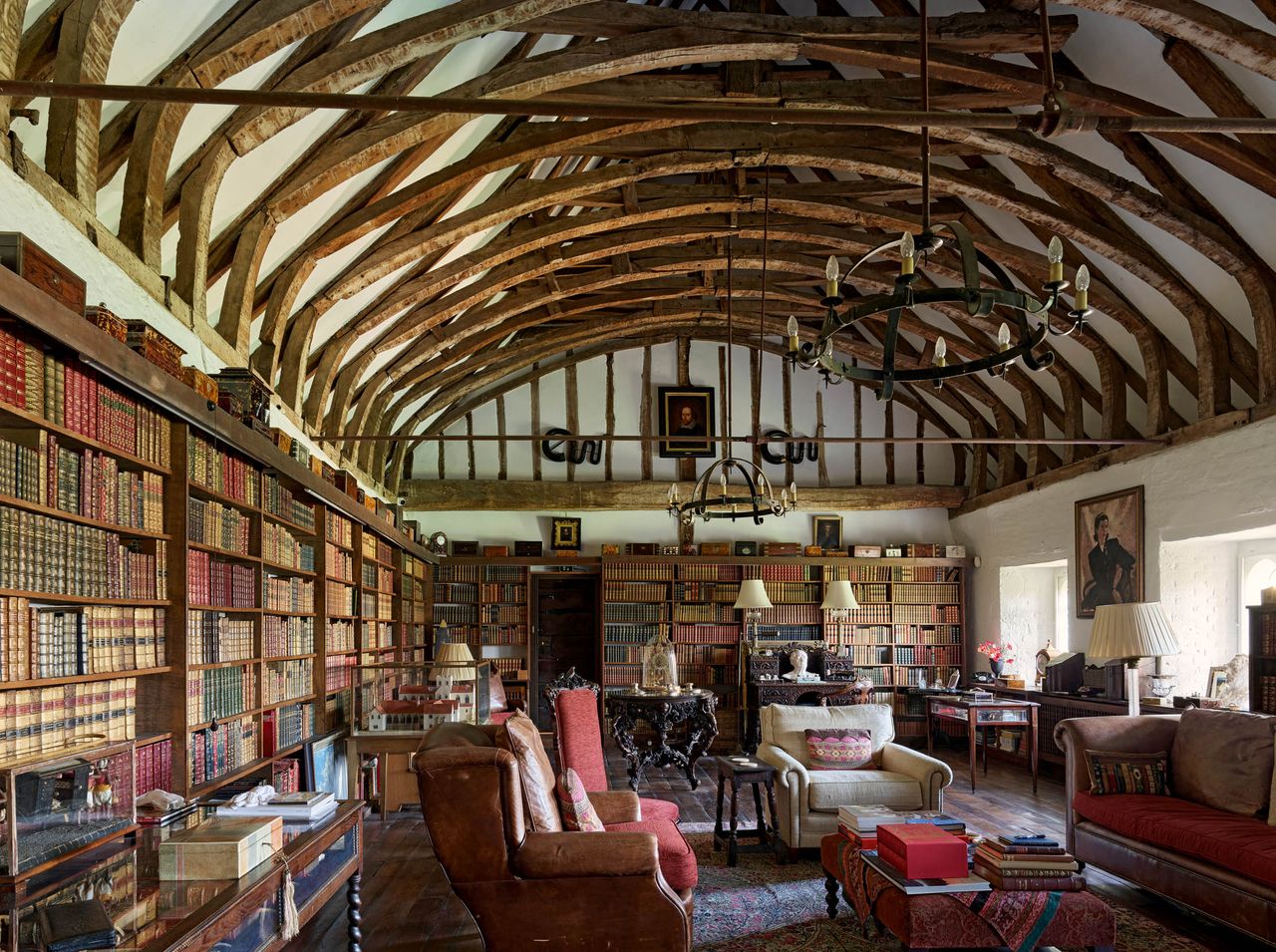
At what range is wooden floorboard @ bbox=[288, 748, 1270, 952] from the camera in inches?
188

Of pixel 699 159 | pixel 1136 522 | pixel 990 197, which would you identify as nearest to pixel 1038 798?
pixel 1136 522

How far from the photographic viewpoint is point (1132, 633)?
658 cm

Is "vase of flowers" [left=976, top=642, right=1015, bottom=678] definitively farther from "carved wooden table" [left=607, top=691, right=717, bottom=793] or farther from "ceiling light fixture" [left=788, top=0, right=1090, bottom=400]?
"ceiling light fixture" [left=788, top=0, right=1090, bottom=400]

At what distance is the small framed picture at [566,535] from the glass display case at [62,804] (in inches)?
379

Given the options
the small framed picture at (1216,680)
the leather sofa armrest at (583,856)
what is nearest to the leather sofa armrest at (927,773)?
the leather sofa armrest at (583,856)

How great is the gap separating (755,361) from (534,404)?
296cm

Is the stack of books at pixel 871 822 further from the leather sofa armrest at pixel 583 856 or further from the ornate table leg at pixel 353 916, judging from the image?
the ornate table leg at pixel 353 916

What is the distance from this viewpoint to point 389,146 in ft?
19.4

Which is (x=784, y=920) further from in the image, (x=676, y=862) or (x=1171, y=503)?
(x=1171, y=503)

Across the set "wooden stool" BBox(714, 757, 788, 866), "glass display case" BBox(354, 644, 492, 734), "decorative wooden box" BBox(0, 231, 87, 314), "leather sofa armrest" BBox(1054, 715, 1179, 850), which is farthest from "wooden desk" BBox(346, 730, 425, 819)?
"decorative wooden box" BBox(0, 231, 87, 314)

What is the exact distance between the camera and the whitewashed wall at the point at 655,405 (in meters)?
13.6

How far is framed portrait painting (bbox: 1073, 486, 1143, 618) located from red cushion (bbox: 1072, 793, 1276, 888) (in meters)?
3.74

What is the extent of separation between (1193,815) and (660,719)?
14.5 ft

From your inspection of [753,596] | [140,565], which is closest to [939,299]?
[140,565]
